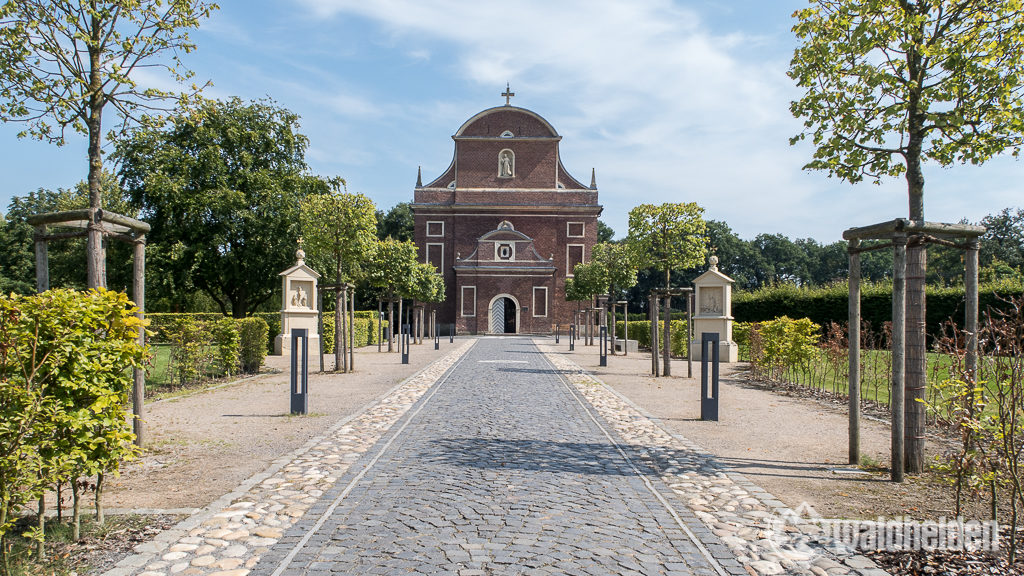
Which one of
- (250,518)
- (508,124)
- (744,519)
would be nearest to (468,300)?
(508,124)

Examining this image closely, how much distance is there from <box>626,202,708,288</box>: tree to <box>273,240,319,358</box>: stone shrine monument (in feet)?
37.4

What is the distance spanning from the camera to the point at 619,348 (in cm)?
2883

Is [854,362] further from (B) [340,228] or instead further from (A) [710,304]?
(A) [710,304]

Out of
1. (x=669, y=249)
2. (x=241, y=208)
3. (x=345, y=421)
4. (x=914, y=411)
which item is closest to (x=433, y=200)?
(x=241, y=208)

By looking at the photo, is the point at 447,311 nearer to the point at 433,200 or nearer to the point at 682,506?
the point at 433,200

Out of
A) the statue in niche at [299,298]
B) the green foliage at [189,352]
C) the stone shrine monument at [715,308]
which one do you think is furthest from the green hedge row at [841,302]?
the green foliage at [189,352]

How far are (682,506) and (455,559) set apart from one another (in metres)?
1.94

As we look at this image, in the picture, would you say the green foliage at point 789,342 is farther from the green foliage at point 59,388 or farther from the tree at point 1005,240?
the tree at point 1005,240

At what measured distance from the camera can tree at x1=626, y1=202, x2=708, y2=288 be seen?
1630 cm

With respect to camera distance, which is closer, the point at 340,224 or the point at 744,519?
the point at 744,519

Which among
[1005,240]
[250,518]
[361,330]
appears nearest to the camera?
[250,518]

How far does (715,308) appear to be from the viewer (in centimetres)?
2092

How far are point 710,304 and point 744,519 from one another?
17.1m

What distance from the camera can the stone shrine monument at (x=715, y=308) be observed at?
20.7 metres
